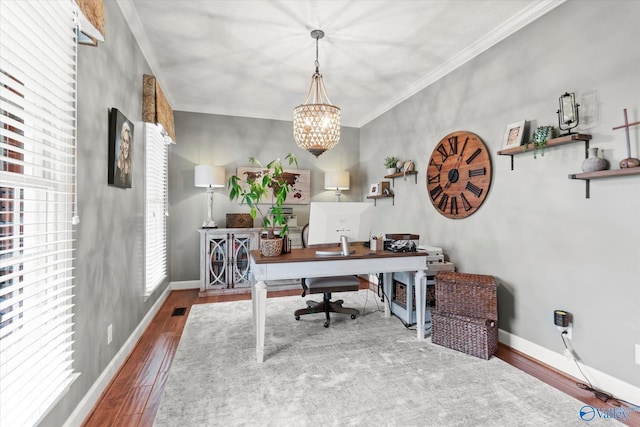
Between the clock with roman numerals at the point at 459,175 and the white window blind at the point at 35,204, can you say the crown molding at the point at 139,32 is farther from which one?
the clock with roman numerals at the point at 459,175

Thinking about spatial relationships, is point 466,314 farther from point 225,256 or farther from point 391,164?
point 225,256

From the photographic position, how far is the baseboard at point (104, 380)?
167 centimetres

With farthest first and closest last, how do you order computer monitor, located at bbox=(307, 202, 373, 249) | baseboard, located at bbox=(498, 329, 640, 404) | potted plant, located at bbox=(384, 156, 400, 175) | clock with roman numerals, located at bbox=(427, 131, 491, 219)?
potted plant, located at bbox=(384, 156, 400, 175)
clock with roman numerals, located at bbox=(427, 131, 491, 219)
computer monitor, located at bbox=(307, 202, 373, 249)
baseboard, located at bbox=(498, 329, 640, 404)

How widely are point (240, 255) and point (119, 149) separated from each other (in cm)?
253

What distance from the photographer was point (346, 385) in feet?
6.79

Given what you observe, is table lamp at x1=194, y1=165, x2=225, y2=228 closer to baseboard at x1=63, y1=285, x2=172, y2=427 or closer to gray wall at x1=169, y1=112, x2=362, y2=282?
gray wall at x1=169, y1=112, x2=362, y2=282

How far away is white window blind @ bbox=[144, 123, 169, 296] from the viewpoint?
3244 millimetres

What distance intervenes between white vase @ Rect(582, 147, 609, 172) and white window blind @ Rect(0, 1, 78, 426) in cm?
300

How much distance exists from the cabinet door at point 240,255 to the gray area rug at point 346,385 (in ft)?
4.83

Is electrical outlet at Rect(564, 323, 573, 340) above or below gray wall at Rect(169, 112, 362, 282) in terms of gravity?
below

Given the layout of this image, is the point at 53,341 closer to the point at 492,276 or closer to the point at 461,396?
the point at 461,396

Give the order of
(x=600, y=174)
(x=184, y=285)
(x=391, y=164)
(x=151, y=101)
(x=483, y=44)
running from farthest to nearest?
1. (x=184, y=285)
2. (x=391, y=164)
3. (x=151, y=101)
4. (x=483, y=44)
5. (x=600, y=174)

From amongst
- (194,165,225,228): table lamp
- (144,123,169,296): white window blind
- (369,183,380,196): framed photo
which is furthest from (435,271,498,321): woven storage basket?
(194,165,225,228): table lamp

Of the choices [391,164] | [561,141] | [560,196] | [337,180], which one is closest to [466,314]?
[560,196]
